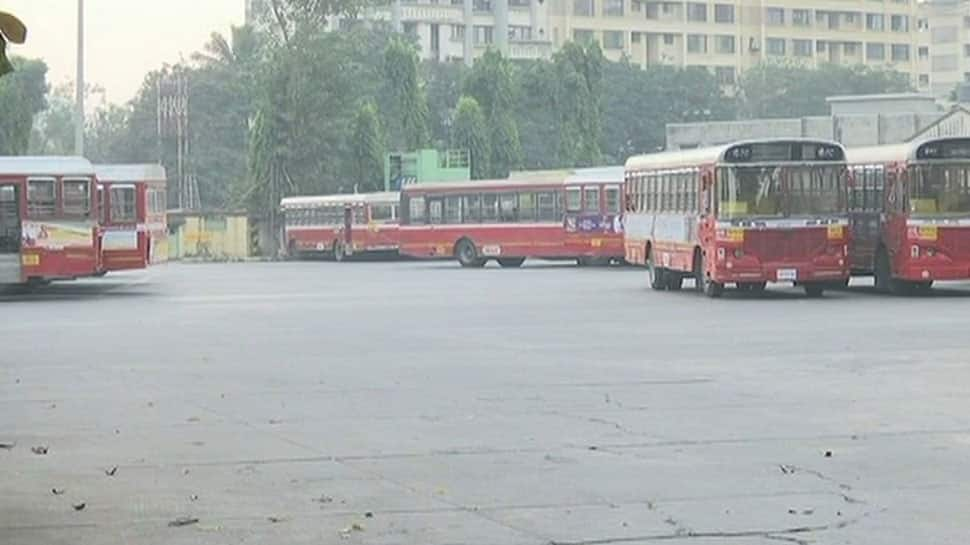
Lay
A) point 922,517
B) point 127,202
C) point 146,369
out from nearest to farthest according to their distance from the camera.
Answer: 1. point 922,517
2. point 146,369
3. point 127,202

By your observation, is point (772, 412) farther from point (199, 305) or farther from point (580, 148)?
point (580, 148)

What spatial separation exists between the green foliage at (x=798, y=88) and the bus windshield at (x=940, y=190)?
82740 millimetres

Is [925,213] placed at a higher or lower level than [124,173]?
lower

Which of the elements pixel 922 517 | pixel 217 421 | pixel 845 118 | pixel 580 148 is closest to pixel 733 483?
pixel 922 517

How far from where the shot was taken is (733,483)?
37.6 feet

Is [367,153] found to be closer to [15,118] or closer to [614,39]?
[15,118]

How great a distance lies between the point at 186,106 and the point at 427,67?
49.5 feet

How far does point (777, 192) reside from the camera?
3272cm

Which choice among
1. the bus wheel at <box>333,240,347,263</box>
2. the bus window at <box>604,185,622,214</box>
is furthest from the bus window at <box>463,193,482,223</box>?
the bus wheel at <box>333,240,347,263</box>

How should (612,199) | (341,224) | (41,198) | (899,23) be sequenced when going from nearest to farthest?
(41,198) < (612,199) < (341,224) < (899,23)

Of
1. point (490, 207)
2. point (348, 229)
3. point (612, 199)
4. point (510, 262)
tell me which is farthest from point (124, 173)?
point (348, 229)

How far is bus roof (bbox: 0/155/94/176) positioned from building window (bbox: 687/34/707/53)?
104m

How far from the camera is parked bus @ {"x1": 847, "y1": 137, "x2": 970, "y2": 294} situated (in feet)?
105

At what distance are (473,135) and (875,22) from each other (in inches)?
2842
